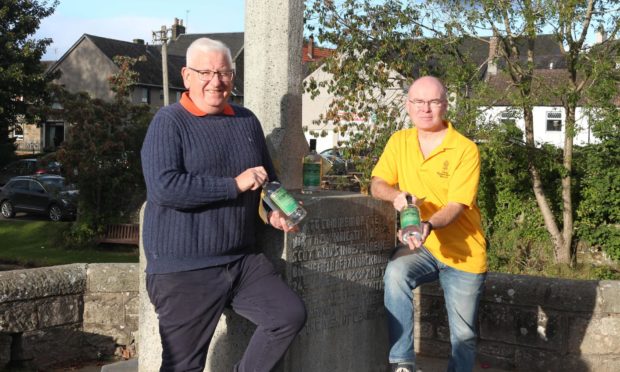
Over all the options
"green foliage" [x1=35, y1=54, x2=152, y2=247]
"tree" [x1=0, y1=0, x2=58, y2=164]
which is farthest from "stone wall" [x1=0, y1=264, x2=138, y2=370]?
"tree" [x1=0, y1=0, x2=58, y2=164]

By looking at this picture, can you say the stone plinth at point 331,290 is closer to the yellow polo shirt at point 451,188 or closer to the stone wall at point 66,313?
the yellow polo shirt at point 451,188

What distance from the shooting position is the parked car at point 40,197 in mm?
24922

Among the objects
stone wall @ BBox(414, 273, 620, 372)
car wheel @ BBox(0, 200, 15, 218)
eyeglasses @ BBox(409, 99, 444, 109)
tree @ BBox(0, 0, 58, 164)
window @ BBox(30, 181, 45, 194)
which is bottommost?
car wheel @ BBox(0, 200, 15, 218)

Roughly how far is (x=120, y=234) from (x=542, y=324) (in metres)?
13.5

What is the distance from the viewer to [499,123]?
10922 millimetres

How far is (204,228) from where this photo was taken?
12.7ft

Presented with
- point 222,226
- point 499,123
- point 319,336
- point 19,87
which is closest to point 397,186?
point 319,336

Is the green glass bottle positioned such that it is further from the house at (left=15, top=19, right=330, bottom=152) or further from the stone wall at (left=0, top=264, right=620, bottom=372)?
the house at (left=15, top=19, right=330, bottom=152)

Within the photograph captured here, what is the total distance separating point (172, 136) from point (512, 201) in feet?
31.9

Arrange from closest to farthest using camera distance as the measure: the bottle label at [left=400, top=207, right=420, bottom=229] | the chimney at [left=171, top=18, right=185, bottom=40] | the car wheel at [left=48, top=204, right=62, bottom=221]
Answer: the bottle label at [left=400, top=207, right=420, bottom=229], the car wheel at [left=48, top=204, right=62, bottom=221], the chimney at [left=171, top=18, right=185, bottom=40]

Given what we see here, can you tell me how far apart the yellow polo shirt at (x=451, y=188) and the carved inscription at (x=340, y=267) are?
55cm

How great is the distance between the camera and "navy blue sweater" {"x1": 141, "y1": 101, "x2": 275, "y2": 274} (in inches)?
150

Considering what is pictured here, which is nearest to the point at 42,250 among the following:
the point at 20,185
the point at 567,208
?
the point at 20,185

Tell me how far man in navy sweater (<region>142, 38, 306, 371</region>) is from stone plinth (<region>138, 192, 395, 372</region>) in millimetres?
471
